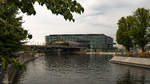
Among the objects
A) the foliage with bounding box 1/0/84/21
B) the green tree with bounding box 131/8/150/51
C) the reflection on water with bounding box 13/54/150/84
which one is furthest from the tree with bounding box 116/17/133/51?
the foliage with bounding box 1/0/84/21

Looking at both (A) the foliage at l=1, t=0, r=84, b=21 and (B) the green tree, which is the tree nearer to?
(B) the green tree

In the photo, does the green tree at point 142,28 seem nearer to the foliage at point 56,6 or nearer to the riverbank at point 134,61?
the riverbank at point 134,61

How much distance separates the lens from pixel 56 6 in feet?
16.4

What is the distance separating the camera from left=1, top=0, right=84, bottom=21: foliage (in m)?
4.82

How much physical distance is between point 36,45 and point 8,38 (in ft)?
374

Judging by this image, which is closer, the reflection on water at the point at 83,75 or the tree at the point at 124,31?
the reflection on water at the point at 83,75

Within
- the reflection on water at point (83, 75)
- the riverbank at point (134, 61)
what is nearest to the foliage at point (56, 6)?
the reflection on water at point (83, 75)

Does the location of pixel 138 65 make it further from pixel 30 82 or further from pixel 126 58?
pixel 30 82

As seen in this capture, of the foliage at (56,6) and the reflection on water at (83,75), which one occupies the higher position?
the foliage at (56,6)

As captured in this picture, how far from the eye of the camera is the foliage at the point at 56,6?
4.82m

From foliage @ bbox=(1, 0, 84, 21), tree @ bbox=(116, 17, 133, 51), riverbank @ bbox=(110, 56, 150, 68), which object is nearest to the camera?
foliage @ bbox=(1, 0, 84, 21)

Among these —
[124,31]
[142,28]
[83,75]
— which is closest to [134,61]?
[142,28]

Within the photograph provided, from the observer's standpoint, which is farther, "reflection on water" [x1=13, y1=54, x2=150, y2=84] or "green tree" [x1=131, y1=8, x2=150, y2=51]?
"green tree" [x1=131, y1=8, x2=150, y2=51]

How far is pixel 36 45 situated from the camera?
125 m
